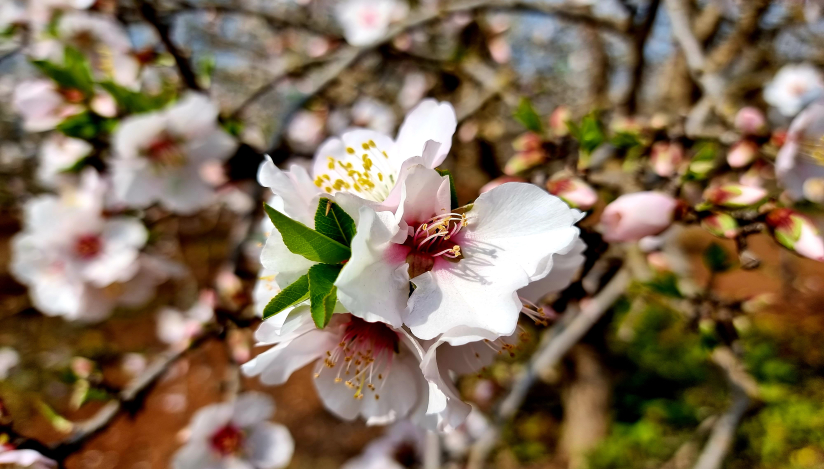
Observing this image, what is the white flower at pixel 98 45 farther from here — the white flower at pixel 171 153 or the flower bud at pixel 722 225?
the flower bud at pixel 722 225

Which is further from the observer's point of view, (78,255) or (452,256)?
(78,255)

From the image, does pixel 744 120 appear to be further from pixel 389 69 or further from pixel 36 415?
pixel 36 415

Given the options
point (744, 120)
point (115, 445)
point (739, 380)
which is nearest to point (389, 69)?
point (744, 120)

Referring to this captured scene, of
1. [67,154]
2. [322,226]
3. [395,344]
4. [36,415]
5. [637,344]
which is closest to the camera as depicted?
[322,226]

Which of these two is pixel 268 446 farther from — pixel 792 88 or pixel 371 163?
pixel 792 88

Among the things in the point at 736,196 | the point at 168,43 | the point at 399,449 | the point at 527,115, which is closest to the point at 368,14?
the point at 168,43

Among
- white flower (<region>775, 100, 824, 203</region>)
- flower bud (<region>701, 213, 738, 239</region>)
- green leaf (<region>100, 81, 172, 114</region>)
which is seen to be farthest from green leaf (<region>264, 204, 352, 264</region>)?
green leaf (<region>100, 81, 172, 114</region>)

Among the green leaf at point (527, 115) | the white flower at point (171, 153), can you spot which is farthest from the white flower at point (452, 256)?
the white flower at point (171, 153)
